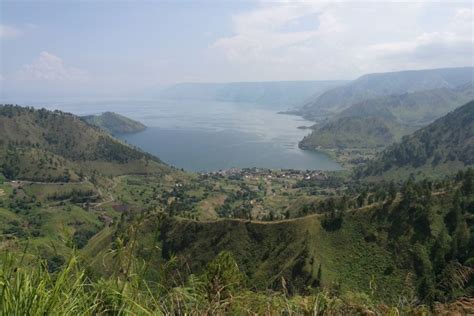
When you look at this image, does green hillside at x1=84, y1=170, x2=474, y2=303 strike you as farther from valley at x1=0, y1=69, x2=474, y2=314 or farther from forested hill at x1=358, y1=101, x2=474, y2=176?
forested hill at x1=358, y1=101, x2=474, y2=176

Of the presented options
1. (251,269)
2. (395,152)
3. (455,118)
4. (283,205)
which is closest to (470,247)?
(251,269)

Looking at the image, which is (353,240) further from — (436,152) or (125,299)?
(436,152)

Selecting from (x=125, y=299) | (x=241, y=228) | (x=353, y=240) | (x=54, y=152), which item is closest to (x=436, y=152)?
(x=353, y=240)

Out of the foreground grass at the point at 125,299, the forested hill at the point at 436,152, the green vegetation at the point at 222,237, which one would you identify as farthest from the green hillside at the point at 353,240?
the forested hill at the point at 436,152

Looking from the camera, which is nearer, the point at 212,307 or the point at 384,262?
the point at 212,307

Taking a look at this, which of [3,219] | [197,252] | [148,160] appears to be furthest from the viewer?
[148,160]

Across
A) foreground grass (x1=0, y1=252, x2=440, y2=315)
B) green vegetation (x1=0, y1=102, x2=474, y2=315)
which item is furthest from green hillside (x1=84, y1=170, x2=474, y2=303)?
foreground grass (x1=0, y1=252, x2=440, y2=315)

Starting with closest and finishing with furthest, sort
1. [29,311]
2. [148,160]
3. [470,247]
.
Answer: [29,311] → [470,247] → [148,160]

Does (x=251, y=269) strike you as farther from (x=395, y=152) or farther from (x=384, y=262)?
(x=395, y=152)

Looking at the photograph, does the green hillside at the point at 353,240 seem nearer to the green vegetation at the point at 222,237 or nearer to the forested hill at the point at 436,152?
the green vegetation at the point at 222,237
